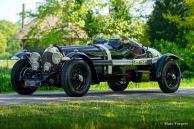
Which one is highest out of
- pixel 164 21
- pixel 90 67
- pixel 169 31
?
pixel 164 21

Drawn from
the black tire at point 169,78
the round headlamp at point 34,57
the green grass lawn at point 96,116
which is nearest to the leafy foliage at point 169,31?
the black tire at point 169,78

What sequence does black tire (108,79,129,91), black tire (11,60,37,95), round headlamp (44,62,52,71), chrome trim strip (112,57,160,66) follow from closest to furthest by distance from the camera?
round headlamp (44,62,52,71) < black tire (11,60,37,95) < chrome trim strip (112,57,160,66) < black tire (108,79,129,91)

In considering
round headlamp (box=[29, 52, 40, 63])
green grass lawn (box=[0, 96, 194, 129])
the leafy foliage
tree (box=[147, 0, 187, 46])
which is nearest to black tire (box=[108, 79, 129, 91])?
round headlamp (box=[29, 52, 40, 63])

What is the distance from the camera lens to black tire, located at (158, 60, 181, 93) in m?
14.1

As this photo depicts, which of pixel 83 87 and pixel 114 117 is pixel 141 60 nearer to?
pixel 83 87

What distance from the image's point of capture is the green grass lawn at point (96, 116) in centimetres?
654

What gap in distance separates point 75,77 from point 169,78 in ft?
11.0

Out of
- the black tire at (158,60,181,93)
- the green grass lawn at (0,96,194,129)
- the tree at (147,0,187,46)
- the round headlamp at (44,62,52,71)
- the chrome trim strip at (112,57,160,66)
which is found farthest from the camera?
the tree at (147,0,187,46)

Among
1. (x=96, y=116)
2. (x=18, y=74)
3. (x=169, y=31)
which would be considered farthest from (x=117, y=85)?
(x=169, y=31)

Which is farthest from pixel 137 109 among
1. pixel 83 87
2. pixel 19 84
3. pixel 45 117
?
pixel 19 84

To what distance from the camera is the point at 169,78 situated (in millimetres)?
14359

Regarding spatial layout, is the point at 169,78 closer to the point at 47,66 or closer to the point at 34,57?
the point at 47,66

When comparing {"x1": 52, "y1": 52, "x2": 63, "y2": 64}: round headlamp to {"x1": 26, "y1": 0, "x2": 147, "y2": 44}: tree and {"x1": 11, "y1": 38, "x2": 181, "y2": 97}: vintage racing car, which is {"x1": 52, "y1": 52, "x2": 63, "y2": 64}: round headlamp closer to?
{"x1": 11, "y1": 38, "x2": 181, "y2": 97}: vintage racing car

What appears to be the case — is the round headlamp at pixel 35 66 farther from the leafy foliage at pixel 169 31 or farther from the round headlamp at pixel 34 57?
the leafy foliage at pixel 169 31
